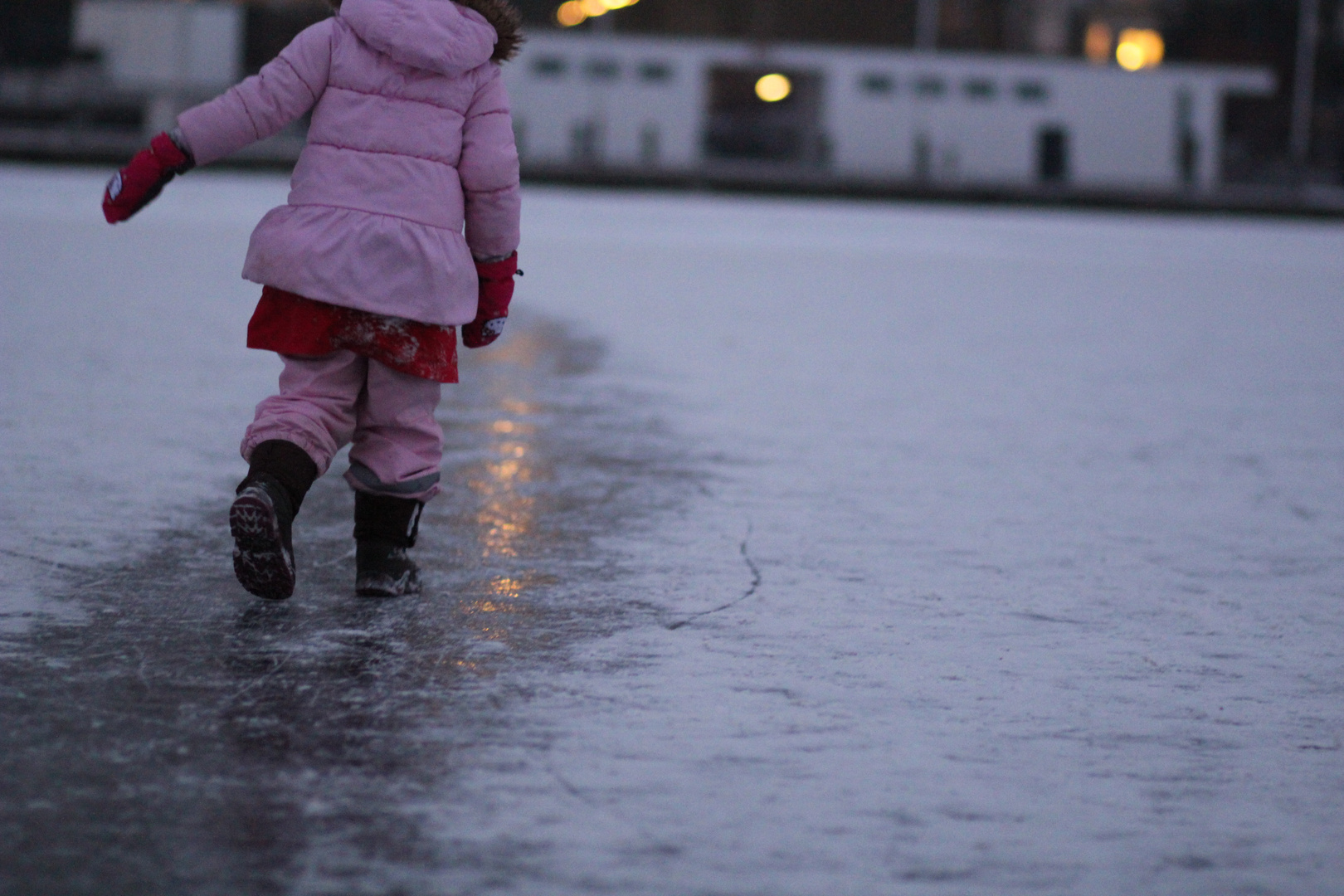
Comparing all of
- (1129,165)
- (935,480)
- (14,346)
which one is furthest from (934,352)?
(1129,165)

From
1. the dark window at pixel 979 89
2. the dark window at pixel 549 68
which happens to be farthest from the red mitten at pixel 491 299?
the dark window at pixel 979 89

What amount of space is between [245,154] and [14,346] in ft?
87.3

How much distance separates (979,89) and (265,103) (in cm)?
3918

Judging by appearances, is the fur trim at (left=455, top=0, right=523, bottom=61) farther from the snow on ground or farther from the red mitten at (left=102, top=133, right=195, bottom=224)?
the snow on ground

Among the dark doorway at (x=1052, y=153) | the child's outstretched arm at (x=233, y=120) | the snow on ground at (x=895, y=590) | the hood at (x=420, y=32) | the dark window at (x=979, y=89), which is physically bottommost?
the dark doorway at (x=1052, y=153)

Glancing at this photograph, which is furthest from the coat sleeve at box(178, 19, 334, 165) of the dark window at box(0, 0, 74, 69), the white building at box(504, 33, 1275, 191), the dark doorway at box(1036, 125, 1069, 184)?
the dark doorway at box(1036, 125, 1069, 184)

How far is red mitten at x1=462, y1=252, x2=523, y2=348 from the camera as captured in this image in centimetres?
323

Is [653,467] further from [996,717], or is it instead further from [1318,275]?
[1318,275]

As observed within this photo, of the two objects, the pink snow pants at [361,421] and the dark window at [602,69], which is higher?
the dark window at [602,69]

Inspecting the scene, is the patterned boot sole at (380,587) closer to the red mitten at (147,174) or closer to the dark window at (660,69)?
the red mitten at (147,174)

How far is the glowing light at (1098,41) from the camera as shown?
43.6m

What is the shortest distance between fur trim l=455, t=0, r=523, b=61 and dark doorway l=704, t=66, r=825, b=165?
1466 inches

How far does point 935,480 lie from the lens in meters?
4.73

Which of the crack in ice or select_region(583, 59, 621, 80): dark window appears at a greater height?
select_region(583, 59, 621, 80): dark window
